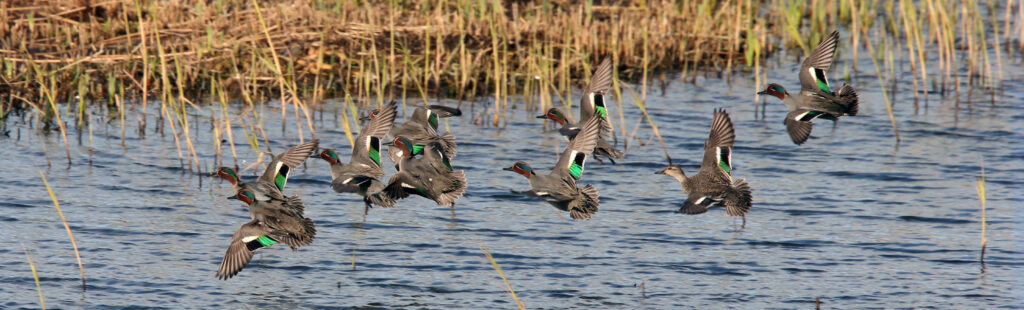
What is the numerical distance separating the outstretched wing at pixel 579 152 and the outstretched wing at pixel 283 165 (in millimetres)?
1542

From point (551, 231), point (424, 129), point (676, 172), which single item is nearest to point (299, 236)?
point (424, 129)

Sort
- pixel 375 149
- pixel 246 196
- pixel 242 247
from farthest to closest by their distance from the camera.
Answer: pixel 375 149
pixel 246 196
pixel 242 247

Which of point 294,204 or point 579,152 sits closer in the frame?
point 294,204

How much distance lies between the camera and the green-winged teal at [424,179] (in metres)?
6.71

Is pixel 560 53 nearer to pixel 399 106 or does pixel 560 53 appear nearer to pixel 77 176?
pixel 399 106

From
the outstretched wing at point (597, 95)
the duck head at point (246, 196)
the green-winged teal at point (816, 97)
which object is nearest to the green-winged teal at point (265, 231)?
the duck head at point (246, 196)

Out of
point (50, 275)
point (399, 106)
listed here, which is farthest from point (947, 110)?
point (50, 275)

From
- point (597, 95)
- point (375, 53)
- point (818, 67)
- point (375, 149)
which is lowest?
point (375, 149)

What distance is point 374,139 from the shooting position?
7723 millimetres

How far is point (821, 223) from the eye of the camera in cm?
825

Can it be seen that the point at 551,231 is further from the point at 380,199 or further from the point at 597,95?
the point at 380,199

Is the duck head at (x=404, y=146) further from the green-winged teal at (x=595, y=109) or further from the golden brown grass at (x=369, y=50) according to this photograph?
the golden brown grass at (x=369, y=50)

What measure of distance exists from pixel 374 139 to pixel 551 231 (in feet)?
4.27

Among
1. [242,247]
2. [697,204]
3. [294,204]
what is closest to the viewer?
[242,247]
